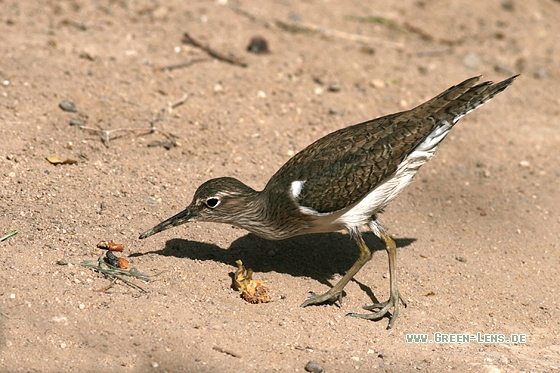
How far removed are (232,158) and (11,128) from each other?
2694mm

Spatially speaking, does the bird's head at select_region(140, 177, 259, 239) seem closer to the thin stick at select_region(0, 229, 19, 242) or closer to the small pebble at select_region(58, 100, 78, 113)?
the thin stick at select_region(0, 229, 19, 242)

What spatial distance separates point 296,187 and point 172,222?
1305 millimetres

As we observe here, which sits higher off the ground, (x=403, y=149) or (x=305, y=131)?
(x=403, y=149)

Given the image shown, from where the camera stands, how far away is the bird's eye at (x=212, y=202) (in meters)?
7.19

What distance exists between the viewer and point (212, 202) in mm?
7223

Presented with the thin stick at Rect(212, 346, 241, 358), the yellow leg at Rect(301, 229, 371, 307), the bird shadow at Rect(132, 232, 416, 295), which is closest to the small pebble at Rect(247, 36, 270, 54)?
A: the bird shadow at Rect(132, 232, 416, 295)

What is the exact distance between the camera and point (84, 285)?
6473 mm

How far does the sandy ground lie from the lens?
623 cm

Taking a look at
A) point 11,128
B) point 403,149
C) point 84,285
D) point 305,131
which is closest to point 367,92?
point 305,131

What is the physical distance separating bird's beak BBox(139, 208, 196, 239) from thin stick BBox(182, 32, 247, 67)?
4.24 metres

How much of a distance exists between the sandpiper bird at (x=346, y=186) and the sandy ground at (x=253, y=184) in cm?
45

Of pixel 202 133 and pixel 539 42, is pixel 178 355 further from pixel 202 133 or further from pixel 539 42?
pixel 539 42

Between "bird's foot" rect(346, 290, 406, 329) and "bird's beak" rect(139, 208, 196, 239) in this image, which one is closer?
"bird's foot" rect(346, 290, 406, 329)

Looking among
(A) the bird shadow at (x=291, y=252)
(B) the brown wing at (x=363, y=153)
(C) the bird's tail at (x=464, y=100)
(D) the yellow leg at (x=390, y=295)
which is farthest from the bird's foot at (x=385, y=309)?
(C) the bird's tail at (x=464, y=100)
